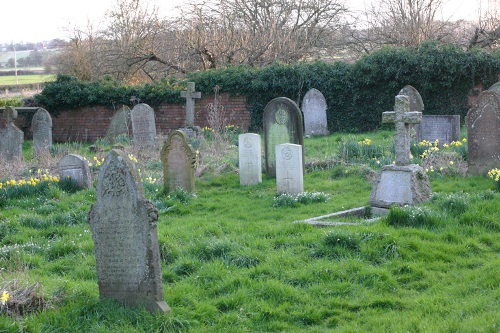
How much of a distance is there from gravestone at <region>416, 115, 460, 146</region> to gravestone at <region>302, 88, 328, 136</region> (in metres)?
5.93

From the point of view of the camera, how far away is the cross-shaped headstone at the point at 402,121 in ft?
32.3

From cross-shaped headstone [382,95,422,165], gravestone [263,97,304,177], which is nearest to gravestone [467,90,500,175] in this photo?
cross-shaped headstone [382,95,422,165]

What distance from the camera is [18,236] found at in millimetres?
9125

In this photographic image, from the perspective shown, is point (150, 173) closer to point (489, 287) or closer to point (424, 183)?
point (424, 183)

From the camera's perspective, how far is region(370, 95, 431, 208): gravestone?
9.70 m

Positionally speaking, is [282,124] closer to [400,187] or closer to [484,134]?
[484,134]

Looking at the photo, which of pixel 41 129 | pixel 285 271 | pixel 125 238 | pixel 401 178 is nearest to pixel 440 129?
pixel 401 178

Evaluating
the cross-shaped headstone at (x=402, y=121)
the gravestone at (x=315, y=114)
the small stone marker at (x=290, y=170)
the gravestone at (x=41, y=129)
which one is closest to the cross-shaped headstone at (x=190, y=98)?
the gravestone at (x=315, y=114)

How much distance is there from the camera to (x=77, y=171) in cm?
1293

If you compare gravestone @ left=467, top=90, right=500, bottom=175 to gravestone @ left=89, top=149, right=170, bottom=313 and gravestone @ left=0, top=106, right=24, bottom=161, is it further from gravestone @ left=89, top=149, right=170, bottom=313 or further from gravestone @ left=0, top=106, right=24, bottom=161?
gravestone @ left=0, top=106, right=24, bottom=161

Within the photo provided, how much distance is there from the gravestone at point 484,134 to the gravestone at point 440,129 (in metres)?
3.08

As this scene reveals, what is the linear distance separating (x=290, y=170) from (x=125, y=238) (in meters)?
5.88

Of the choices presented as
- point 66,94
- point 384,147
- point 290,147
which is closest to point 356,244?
point 290,147

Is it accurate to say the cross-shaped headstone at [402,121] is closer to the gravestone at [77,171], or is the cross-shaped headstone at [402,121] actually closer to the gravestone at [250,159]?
the gravestone at [250,159]
